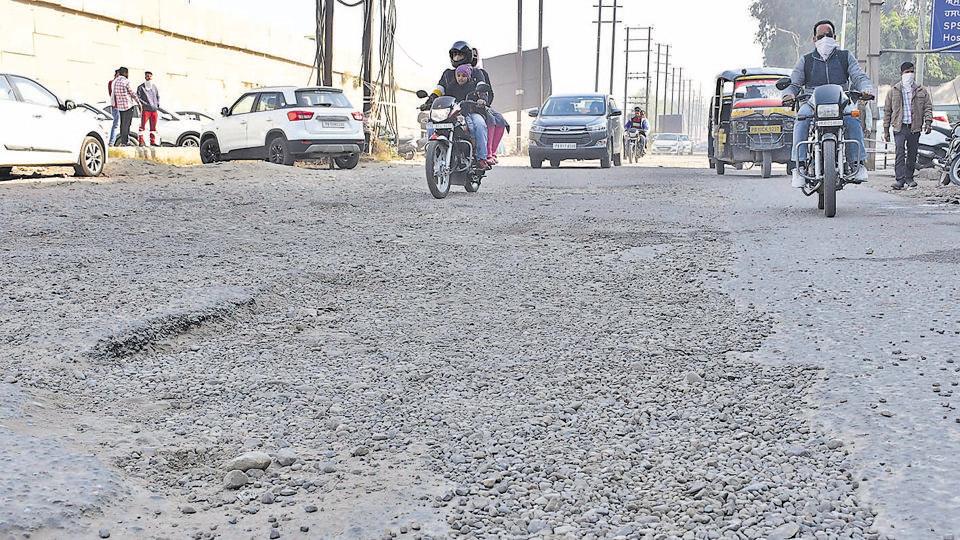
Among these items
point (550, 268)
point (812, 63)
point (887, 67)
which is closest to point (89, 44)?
point (812, 63)

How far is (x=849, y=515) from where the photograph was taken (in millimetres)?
2463

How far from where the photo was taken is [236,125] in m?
20.1

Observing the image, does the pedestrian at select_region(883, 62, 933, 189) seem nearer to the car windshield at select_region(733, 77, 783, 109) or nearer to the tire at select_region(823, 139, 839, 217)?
the car windshield at select_region(733, 77, 783, 109)

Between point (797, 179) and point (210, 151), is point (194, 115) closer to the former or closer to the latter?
point (210, 151)

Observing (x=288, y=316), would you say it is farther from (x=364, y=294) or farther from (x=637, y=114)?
(x=637, y=114)

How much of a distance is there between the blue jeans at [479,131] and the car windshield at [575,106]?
12.0 meters

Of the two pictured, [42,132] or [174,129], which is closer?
[42,132]

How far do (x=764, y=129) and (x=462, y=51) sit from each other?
7.63m

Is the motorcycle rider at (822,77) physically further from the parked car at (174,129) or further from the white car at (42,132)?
the parked car at (174,129)

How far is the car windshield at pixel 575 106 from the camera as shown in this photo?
2450 cm

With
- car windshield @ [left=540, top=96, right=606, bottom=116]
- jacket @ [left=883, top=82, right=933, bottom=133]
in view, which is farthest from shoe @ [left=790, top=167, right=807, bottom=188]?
car windshield @ [left=540, top=96, right=606, bottom=116]

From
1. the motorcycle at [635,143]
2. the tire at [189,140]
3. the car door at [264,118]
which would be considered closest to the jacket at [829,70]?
the car door at [264,118]

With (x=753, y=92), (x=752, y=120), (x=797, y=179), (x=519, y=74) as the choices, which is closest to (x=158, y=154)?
(x=752, y=120)

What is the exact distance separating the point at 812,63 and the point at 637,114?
86.1 ft
